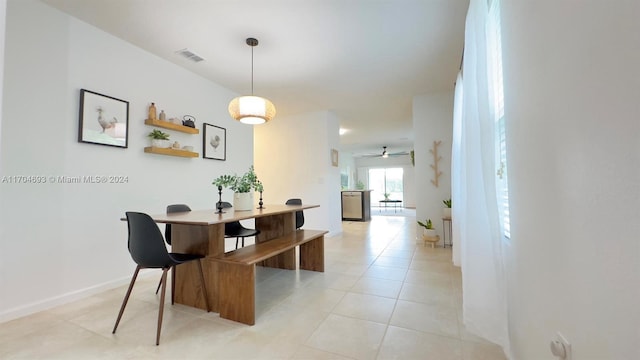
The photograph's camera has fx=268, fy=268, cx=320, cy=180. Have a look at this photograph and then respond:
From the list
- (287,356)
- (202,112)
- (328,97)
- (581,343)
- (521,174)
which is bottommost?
(287,356)

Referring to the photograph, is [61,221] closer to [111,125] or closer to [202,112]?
[111,125]

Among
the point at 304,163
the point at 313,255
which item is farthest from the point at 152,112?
the point at 304,163

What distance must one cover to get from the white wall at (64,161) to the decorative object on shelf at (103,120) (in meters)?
0.05

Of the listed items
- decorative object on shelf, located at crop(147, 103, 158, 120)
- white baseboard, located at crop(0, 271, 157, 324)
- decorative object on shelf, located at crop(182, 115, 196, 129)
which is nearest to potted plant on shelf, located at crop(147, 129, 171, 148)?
decorative object on shelf, located at crop(147, 103, 158, 120)

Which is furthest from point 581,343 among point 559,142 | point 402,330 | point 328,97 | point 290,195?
point 290,195

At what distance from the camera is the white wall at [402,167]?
1180cm

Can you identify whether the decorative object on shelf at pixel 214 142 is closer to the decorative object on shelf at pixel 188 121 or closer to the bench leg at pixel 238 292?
the decorative object on shelf at pixel 188 121

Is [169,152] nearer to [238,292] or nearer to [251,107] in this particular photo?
[251,107]

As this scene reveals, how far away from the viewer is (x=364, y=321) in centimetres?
190

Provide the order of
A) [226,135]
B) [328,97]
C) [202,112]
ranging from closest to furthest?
[202,112]
[226,135]
[328,97]

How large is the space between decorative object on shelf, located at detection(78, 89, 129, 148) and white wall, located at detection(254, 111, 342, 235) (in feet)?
10.3

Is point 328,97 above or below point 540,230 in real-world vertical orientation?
above

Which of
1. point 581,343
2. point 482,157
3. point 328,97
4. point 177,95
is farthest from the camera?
point 328,97

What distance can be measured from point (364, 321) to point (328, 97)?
3569mm
